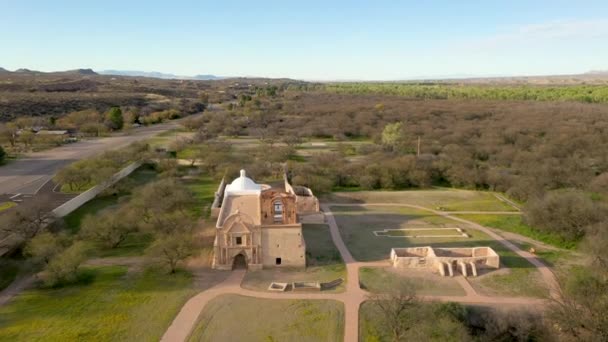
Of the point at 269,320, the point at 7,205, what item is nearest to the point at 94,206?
the point at 7,205

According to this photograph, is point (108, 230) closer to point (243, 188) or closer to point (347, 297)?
point (243, 188)

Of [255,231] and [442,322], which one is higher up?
[255,231]

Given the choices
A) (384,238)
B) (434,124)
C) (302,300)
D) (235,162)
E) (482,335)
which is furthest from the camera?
(434,124)

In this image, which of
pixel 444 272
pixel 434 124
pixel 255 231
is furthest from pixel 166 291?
pixel 434 124

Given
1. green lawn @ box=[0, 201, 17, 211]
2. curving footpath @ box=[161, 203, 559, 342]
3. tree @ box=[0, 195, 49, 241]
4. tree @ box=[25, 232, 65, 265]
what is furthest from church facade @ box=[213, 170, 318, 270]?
green lawn @ box=[0, 201, 17, 211]

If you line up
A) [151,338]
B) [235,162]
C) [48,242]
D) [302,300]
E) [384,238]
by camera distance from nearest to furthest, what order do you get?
1. [151,338]
2. [302,300]
3. [48,242]
4. [384,238]
5. [235,162]

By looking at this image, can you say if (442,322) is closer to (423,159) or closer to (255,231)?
(255,231)
